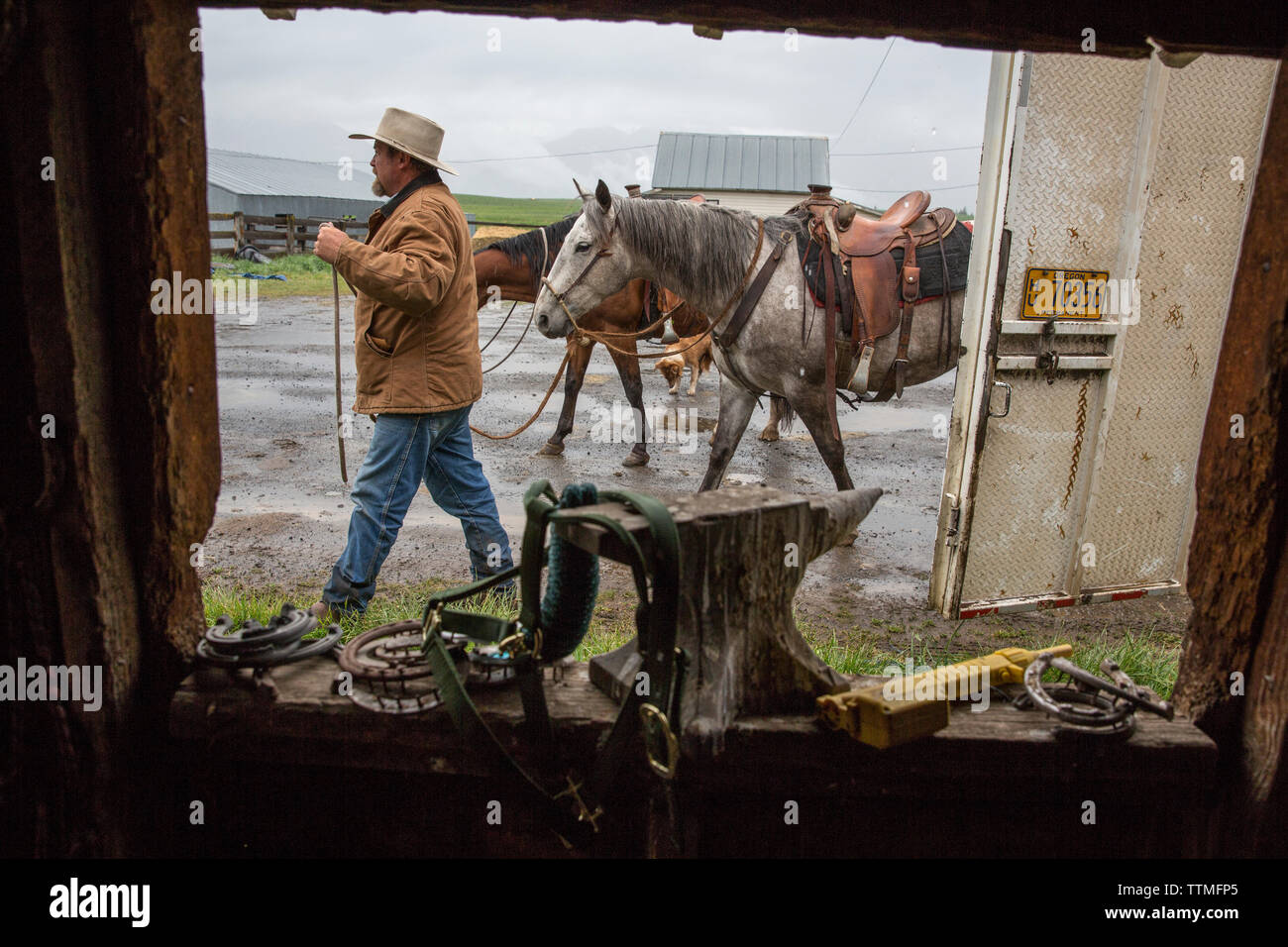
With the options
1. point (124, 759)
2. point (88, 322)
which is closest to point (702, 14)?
point (88, 322)

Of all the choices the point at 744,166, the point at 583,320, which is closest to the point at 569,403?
the point at 583,320

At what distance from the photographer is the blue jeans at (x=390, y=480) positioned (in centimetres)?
369

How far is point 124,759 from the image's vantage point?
68.4 inches

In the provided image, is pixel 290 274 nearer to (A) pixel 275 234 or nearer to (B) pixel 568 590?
(A) pixel 275 234

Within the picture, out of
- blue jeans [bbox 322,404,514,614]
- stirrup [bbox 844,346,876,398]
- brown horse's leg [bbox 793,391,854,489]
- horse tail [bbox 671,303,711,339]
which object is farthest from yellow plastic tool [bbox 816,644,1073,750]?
horse tail [bbox 671,303,711,339]

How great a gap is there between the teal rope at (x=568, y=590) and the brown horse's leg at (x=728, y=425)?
3.92 metres

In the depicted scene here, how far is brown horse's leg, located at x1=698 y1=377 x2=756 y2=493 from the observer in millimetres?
5570

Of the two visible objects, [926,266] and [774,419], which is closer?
[926,266]

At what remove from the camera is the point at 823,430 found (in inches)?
206

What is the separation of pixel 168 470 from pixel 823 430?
4.12m

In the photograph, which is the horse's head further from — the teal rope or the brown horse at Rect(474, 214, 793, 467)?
the teal rope

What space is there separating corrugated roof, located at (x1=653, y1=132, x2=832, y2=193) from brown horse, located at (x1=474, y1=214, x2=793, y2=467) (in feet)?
87.5
